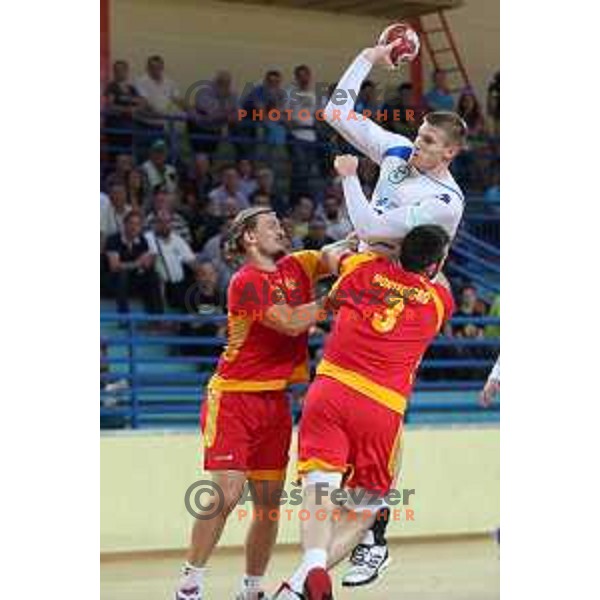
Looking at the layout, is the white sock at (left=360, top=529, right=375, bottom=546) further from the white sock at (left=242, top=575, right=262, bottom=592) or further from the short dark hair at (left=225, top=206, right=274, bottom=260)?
the short dark hair at (left=225, top=206, right=274, bottom=260)

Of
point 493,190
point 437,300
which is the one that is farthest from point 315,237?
point 437,300

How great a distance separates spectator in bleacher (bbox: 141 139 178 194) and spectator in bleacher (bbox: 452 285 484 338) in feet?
8.56

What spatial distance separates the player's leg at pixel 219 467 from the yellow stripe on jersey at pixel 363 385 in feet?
2.04

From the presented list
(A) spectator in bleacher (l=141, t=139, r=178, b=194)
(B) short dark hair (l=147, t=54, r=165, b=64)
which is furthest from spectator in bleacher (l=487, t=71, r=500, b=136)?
(A) spectator in bleacher (l=141, t=139, r=178, b=194)

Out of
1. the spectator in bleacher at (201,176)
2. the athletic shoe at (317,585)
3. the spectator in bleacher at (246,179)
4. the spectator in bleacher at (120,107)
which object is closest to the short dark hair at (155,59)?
the spectator in bleacher at (120,107)

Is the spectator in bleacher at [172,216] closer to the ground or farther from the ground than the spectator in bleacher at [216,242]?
farther from the ground

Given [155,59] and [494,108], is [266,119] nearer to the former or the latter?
[155,59]

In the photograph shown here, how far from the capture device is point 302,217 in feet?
42.5

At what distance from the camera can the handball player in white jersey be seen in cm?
682

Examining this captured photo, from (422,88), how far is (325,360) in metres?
9.30

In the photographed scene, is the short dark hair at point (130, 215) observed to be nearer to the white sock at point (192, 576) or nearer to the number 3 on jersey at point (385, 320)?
the white sock at point (192, 576)

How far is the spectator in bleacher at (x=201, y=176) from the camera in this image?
1316cm
